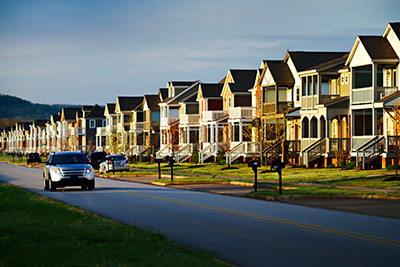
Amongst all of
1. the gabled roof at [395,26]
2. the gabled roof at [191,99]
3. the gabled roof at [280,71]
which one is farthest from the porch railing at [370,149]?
the gabled roof at [191,99]

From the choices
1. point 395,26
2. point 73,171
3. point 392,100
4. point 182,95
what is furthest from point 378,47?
point 182,95

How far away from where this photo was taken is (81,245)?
1225cm

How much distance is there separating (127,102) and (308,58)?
5503 centimetres

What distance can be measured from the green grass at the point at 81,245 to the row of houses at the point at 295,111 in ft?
74.8

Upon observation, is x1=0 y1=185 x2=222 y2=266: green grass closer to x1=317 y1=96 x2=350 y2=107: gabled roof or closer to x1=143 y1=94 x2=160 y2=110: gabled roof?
x1=317 y1=96 x2=350 y2=107: gabled roof

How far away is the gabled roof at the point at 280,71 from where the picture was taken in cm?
5610

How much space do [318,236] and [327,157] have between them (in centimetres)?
3390

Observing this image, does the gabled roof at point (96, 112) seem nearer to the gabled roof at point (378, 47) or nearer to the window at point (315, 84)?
the window at point (315, 84)

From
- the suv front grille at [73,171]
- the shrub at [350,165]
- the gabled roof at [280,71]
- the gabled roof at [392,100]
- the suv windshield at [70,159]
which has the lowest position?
the shrub at [350,165]

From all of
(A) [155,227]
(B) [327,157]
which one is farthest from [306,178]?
(A) [155,227]

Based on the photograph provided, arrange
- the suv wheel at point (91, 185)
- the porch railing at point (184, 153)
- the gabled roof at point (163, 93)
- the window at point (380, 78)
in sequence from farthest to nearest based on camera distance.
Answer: the gabled roof at point (163, 93), the porch railing at point (184, 153), the window at point (380, 78), the suv wheel at point (91, 185)

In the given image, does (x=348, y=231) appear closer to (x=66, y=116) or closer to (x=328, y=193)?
(x=328, y=193)

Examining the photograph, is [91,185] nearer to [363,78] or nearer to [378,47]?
[378,47]

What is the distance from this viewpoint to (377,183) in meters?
30.2
